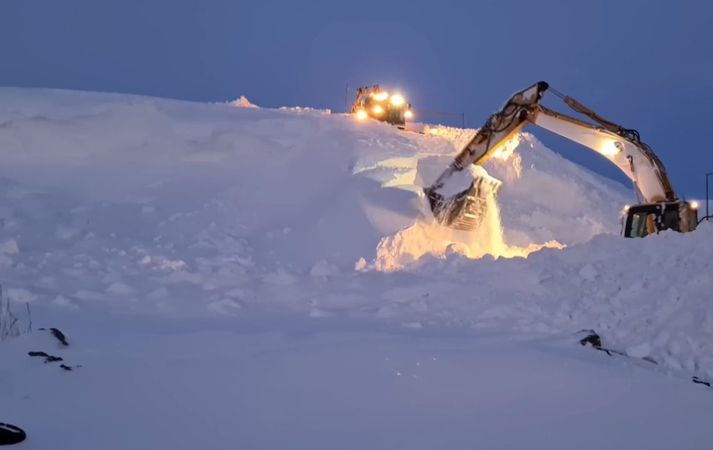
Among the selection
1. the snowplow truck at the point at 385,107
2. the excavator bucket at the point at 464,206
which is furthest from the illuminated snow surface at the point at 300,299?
the snowplow truck at the point at 385,107

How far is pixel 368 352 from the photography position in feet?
→ 18.1

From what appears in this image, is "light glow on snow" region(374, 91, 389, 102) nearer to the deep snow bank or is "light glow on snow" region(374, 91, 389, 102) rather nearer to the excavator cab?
the deep snow bank

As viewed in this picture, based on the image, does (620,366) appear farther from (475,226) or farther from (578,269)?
(475,226)

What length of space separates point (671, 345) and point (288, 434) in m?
4.05

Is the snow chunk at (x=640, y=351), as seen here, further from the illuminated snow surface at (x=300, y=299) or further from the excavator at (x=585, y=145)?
the excavator at (x=585, y=145)

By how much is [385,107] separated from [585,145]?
47.3ft

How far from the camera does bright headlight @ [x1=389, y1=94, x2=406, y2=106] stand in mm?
25891

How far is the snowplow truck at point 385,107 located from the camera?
25516 millimetres

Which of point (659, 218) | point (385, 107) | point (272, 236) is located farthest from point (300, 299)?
point (385, 107)

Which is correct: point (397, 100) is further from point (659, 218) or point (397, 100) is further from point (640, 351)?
point (640, 351)

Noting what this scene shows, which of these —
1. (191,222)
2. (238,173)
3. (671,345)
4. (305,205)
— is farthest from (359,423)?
(238,173)

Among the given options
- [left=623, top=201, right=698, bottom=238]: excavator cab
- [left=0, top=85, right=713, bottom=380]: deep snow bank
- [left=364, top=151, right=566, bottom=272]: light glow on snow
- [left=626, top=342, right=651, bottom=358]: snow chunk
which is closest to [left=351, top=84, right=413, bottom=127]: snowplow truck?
[left=0, top=85, right=713, bottom=380]: deep snow bank

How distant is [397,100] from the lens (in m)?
26.0

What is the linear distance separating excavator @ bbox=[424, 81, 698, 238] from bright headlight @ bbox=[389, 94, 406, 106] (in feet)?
43.6
